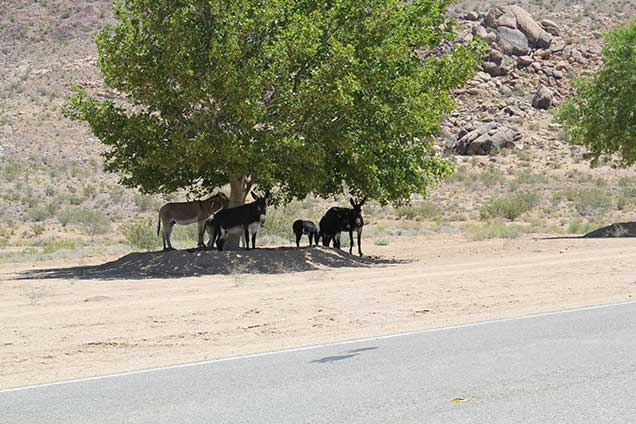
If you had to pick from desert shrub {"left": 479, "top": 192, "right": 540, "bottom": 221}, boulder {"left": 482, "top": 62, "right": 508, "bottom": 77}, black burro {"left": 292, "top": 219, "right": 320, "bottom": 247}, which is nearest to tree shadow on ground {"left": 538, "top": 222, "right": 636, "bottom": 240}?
desert shrub {"left": 479, "top": 192, "right": 540, "bottom": 221}

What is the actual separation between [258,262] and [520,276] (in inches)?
266

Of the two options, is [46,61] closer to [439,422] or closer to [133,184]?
[133,184]

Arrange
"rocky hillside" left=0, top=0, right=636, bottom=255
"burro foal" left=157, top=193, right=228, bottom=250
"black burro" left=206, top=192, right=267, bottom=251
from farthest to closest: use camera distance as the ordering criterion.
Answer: "rocky hillside" left=0, top=0, right=636, bottom=255 → "burro foal" left=157, top=193, right=228, bottom=250 → "black burro" left=206, top=192, right=267, bottom=251

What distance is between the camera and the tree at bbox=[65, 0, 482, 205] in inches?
911

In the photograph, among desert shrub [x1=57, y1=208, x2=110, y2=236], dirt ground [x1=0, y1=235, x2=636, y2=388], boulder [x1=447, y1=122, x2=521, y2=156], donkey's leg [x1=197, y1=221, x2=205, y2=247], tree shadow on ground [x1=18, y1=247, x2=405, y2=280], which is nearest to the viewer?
dirt ground [x1=0, y1=235, x2=636, y2=388]

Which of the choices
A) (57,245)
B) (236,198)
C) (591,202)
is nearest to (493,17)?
(591,202)

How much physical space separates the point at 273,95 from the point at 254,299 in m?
7.89

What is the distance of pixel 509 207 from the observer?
161 ft

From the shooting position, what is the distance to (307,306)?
671 inches

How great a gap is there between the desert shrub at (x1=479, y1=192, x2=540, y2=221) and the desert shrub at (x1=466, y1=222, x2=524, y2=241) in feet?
16.9

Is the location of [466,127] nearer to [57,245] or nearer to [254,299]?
[57,245]

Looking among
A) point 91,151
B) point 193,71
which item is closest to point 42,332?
point 193,71

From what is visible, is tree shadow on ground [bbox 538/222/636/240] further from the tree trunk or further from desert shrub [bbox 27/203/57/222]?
desert shrub [bbox 27/203/57/222]

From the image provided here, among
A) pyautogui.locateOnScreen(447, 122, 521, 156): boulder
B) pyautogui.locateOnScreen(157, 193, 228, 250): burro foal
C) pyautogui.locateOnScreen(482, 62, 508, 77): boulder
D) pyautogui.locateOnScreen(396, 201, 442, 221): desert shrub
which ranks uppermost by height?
pyautogui.locateOnScreen(482, 62, 508, 77): boulder
